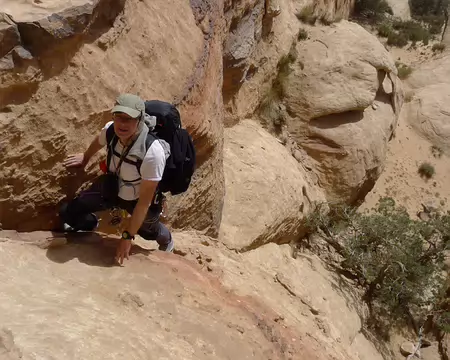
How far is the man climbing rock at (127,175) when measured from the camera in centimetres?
341

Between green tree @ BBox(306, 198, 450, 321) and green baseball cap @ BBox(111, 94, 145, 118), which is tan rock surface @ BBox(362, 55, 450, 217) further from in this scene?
green baseball cap @ BBox(111, 94, 145, 118)

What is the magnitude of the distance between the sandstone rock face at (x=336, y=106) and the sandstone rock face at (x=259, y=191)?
3.61 feet

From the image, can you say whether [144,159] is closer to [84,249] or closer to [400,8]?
[84,249]

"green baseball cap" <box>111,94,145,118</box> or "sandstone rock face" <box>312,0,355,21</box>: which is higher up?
"sandstone rock face" <box>312,0,355,21</box>

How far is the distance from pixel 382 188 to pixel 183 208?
7.90m

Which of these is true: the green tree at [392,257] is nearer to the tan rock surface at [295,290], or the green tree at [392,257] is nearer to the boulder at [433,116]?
the tan rock surface at [295,290]

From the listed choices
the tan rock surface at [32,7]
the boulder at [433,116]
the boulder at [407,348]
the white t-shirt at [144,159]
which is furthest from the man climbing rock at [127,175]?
the boulder at [433,116]

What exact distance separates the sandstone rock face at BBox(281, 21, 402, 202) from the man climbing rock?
22.5ft

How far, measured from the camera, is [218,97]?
675 centimetres

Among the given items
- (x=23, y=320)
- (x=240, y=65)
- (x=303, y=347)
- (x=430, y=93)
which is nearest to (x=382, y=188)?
(x=430, y=93)

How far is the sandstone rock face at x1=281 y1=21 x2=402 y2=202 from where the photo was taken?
10.7 meters

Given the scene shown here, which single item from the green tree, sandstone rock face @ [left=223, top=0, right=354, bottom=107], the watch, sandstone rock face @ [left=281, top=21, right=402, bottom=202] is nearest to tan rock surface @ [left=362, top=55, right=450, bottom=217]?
sandstone rock face @ [left=281, top=21, right=402, bottom=202]

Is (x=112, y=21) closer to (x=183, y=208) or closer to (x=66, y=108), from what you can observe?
(x=66, y=108)

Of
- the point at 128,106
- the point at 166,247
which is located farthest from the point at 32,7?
the point at 166,247
